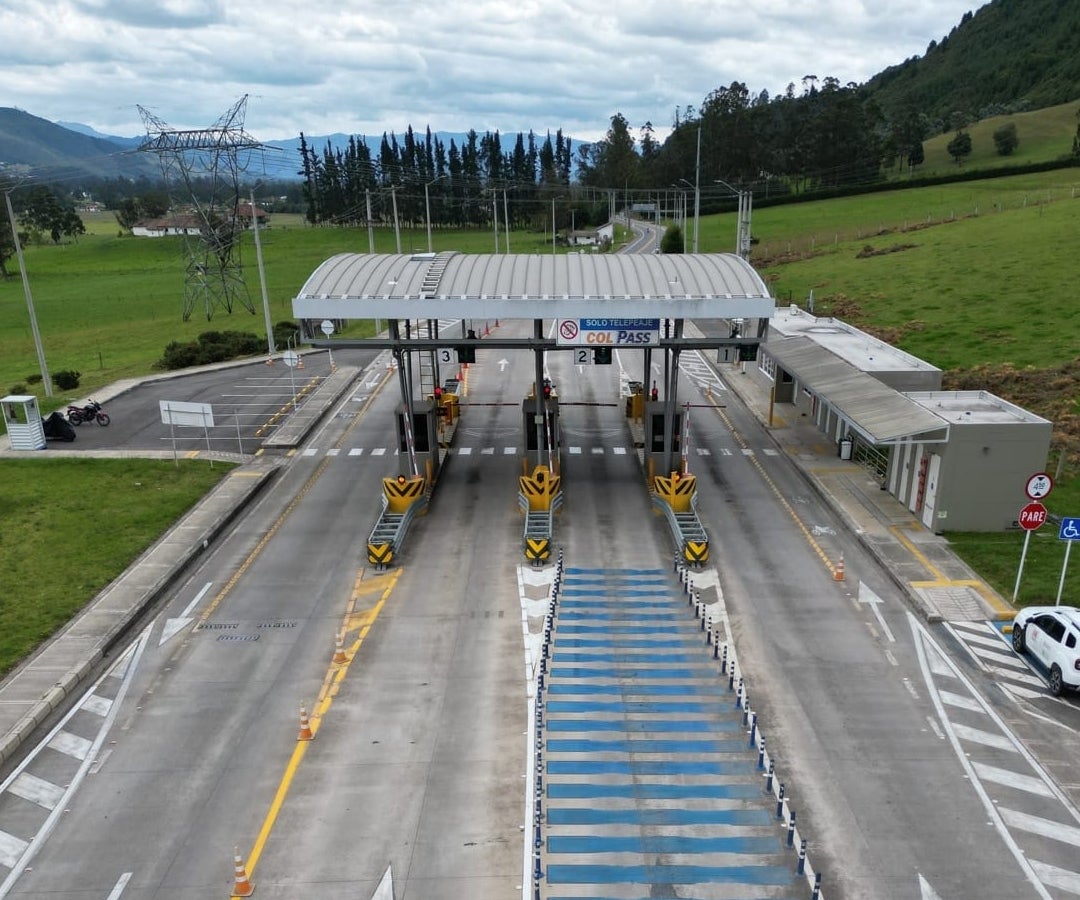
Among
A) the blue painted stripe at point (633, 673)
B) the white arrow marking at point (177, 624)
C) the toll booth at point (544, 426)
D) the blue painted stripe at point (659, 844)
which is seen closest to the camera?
the blue painted stripe at point (659, 844)

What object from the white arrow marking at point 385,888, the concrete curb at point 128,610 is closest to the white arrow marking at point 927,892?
the white arrow marking at point 385,888

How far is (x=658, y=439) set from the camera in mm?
32156

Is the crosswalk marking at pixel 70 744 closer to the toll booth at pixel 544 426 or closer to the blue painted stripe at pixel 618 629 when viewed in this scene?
the blue painted stripe at pixel 618 629

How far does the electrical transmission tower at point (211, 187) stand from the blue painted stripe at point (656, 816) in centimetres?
5551

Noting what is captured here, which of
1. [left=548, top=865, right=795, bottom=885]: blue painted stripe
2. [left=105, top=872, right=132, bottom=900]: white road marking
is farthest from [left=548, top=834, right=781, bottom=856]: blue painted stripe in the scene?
[left=105, top=872, right=132, bottom=900]: white road marking

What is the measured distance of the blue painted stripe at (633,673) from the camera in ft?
61.9

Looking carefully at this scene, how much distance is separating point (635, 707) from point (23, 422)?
1235 inches

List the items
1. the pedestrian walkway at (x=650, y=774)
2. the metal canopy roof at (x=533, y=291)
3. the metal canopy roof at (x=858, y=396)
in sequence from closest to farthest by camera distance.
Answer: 1. the pedestrian walkway at (x=650, y=774)
2. the metal canopy roof at (x=858, y=396)
3. the metal canopy roof at (x=533, y=291)

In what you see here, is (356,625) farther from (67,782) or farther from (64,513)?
(64,513)

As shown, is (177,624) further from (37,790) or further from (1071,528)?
(1071,528)

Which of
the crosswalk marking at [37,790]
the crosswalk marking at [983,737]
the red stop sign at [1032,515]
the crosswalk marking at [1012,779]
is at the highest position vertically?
the red stop sign at [1032,515]

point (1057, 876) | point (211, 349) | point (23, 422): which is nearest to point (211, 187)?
point (211, 349)

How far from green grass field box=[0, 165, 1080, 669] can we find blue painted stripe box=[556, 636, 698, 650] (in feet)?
30.6

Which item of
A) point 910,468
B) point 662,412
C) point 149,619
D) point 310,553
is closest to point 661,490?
point 662,412
